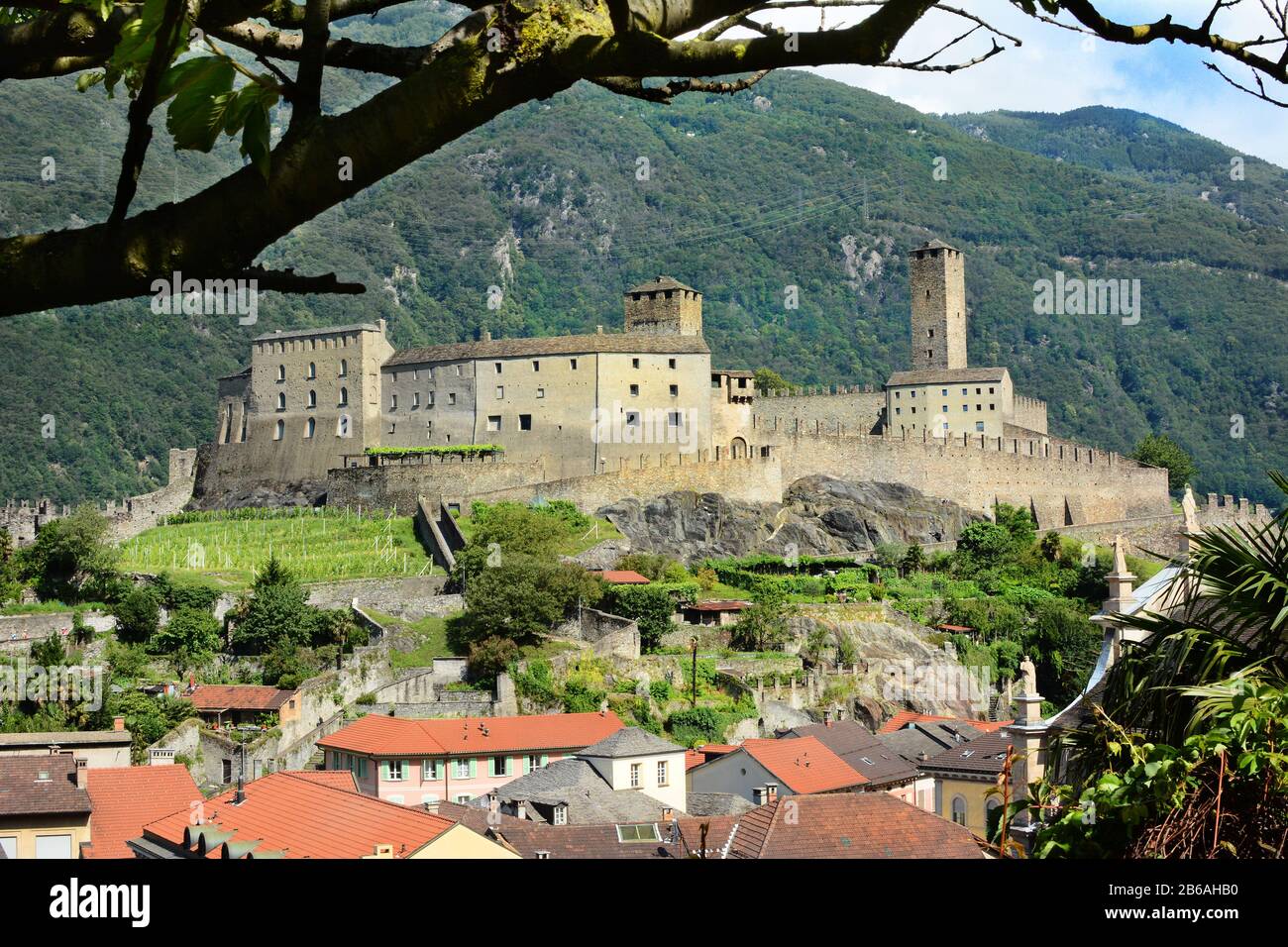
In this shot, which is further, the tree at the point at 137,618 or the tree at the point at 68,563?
the tree at the point at 68,563

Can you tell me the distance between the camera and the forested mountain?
112500 mm

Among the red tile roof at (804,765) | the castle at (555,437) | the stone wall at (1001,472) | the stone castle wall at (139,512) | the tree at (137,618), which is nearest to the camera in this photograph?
the red tile roof at (804,765)

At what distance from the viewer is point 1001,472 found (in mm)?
76375

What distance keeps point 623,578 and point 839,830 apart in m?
29.2

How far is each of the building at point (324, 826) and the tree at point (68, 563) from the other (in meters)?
29.8

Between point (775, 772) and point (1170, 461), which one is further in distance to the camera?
point (1170, 461)

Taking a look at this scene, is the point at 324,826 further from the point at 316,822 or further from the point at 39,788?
the point at 39,788

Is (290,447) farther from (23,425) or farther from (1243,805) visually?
(1243,805)

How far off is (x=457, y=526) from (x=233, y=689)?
44.4 ft

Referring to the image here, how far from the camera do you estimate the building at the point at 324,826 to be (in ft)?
64.1

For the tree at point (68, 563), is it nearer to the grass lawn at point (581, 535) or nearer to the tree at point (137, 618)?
the tree at point (137, 618)

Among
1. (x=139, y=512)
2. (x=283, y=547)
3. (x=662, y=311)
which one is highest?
(x=662, y=311)

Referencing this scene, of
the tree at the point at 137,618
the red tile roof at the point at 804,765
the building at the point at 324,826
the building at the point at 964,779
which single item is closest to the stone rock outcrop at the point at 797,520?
the tree at the point at 137,618
